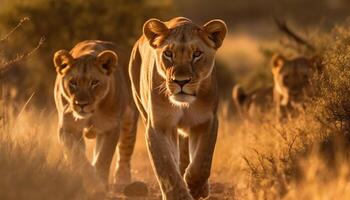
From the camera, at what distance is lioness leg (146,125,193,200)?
716 centimetres

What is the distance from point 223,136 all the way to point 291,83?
0.91 m

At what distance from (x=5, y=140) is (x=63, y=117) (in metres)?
1.30

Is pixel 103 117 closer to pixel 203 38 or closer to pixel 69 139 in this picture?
pixel 69 139

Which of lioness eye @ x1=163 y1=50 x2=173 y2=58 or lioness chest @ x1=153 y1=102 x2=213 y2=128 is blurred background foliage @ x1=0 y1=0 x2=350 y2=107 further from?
lioness eye @ x1=163 y1=50 x2=173 y2=58

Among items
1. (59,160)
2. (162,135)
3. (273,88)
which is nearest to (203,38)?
(162,135)

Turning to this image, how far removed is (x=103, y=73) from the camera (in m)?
8.90

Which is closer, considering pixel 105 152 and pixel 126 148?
pixel 105 152

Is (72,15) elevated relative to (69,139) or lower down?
elevated

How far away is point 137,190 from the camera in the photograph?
840cm

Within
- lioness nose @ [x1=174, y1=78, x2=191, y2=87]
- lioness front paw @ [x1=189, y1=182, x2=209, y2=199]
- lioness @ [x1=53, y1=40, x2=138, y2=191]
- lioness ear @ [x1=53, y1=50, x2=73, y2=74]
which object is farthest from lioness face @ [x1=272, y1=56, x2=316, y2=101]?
lioness nose @ [x1=174, y1=78, x2=191, y2=87]

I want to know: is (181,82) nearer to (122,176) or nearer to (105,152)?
(105,152)

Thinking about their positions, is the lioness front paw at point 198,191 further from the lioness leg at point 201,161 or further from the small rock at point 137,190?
the small rock at point 137,190

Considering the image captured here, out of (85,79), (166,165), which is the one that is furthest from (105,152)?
(166,165)

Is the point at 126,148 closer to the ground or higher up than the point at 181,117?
closer to the ground
